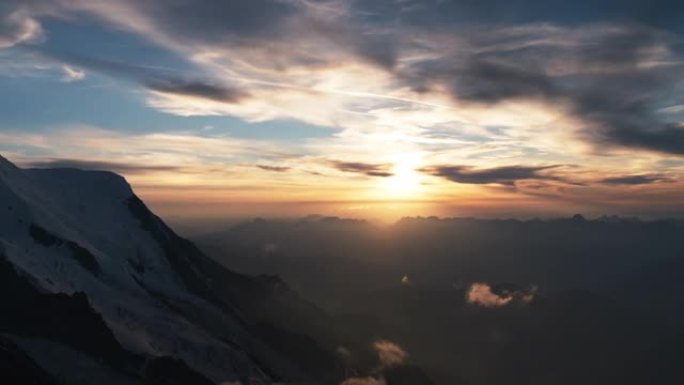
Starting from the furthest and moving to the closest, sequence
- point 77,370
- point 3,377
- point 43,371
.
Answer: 1. point 77,370
2. point 43,371
3. point 3,377

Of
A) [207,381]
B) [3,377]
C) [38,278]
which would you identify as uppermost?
[38,278]

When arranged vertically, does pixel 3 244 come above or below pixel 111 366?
→ above

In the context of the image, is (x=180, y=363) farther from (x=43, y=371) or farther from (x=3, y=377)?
(x=3, y=377)

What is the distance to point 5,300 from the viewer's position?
185000 mm

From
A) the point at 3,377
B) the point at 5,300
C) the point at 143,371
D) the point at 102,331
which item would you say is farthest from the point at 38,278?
the point at 3,377

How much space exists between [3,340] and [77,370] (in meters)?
21.4

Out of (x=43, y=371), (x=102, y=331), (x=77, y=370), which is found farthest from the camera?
(x=102, y=331)

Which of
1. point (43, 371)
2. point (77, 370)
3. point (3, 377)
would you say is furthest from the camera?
point (77, 370)

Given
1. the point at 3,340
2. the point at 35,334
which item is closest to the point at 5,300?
the point at 35,334

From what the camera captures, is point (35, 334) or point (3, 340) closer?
point (3, 340)

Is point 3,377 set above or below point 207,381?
above

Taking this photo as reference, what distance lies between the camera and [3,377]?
14400 centimetres

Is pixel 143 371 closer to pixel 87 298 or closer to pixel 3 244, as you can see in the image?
pixel 87 298

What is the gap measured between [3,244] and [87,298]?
31265 millimetres
